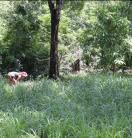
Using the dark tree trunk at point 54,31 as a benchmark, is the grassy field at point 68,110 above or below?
below

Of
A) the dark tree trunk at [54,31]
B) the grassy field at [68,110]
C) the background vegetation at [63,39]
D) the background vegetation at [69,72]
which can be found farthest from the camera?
the background vegetation at [63,39]

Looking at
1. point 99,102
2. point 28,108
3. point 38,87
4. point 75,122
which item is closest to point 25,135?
point 75,122

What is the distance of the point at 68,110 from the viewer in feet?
16.0

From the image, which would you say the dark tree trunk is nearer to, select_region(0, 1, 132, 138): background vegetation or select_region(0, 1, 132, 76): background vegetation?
select_region(0, 1, 132, 138): background vegetation

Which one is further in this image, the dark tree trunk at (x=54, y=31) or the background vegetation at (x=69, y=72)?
the dark tree trunk at (x=54, y=31)

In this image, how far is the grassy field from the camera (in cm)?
409

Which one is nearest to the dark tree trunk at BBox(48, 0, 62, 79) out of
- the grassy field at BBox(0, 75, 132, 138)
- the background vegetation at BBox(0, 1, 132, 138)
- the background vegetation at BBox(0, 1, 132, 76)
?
the background vegetation at BBox(0, 1, 132, 138)

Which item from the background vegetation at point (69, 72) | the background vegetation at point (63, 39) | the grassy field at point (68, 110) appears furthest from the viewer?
the background vegetation at point (63, 39)

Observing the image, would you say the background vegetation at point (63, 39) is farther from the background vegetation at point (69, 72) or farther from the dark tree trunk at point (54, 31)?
the dark tree trunk at point (54, 31)

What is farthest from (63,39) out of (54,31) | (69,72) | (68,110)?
(68,110)

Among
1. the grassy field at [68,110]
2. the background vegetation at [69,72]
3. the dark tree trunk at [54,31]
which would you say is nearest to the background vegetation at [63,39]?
the background vegetation at [69,72]

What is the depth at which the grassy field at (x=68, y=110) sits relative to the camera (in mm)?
4090

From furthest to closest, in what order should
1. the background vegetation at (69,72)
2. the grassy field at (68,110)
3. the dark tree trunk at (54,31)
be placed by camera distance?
1. the dark tree trunk at (54,31)
2. the background vegetation at (69,72)
3. the grassy field at (68,110)

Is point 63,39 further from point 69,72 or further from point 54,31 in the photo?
point 54,31
